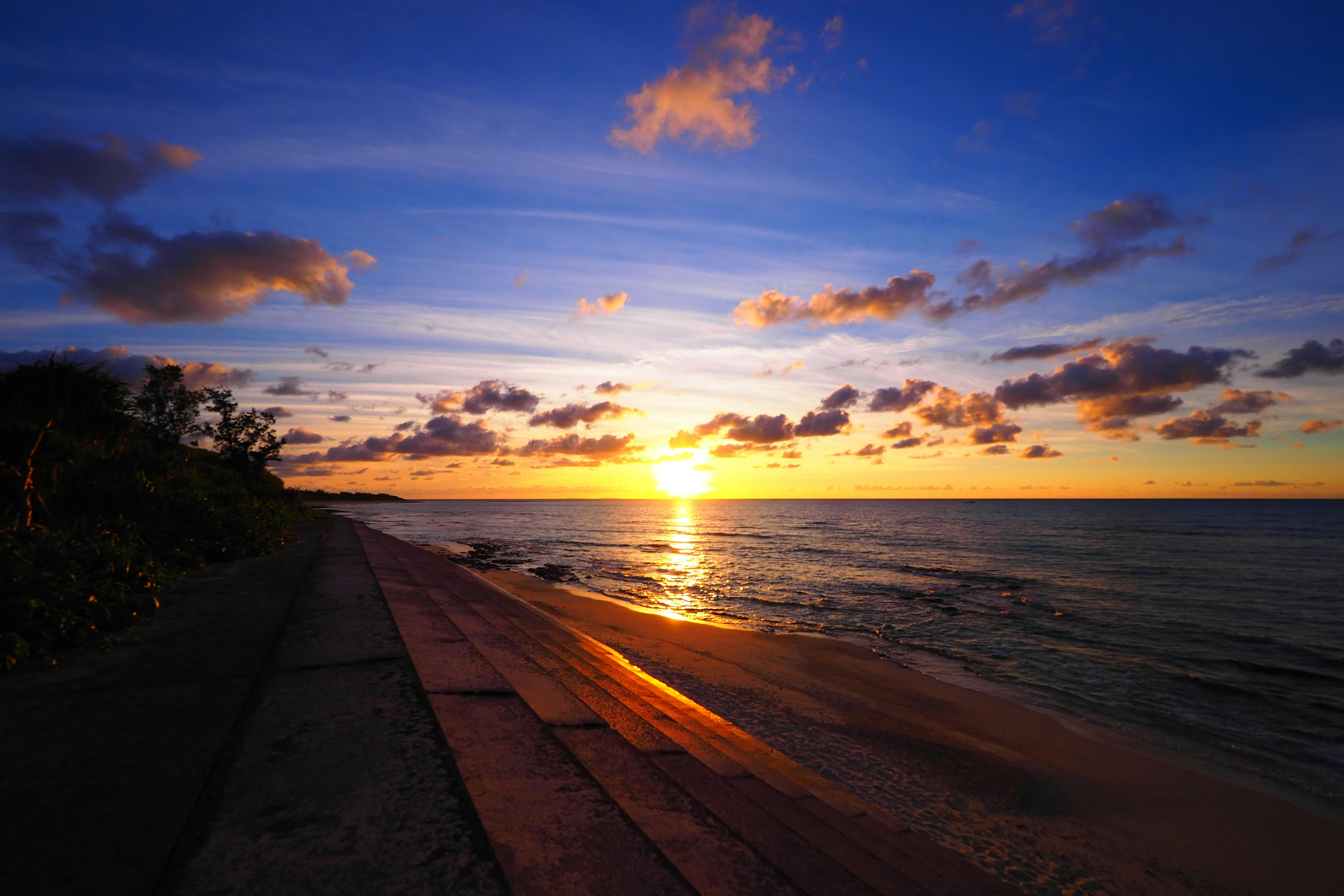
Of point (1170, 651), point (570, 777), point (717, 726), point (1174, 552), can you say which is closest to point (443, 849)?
point (570, 777)

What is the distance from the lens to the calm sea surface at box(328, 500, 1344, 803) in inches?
359

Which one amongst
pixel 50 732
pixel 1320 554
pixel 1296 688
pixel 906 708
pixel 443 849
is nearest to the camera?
pixel 443 849

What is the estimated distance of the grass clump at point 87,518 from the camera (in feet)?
19.3

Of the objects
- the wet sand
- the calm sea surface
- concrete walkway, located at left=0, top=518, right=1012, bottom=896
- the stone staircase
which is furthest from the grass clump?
the calm sea surface

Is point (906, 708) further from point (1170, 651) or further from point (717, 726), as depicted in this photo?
point (1170, 651)

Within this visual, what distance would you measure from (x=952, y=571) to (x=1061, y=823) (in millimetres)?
24409

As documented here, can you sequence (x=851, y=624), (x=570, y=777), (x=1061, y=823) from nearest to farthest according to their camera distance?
1. (x=570, y=777)
2. (x=1061, y=823)
3. (x=851, y=624)

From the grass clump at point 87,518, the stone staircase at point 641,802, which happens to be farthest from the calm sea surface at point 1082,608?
the grass clump at point 87,518

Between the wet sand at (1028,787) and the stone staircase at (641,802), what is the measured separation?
3.58 ft

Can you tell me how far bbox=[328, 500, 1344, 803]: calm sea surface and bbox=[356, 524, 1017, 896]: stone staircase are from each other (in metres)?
7.30

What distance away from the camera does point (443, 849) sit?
8.44 feet

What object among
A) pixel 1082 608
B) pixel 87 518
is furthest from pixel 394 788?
pixel 1082 608

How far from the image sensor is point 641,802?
3230 millimetres

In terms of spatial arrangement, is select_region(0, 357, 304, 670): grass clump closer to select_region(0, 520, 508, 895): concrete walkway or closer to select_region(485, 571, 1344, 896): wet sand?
select_region(0, 520, 508, 895): concrete walkway
